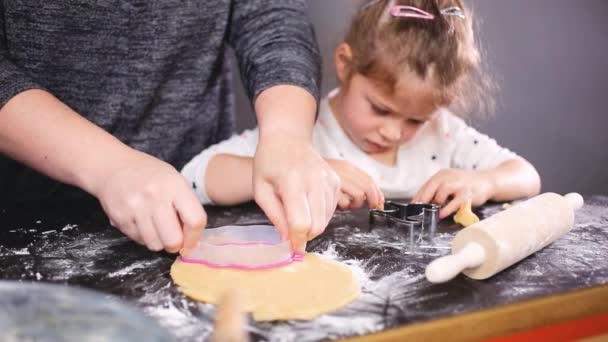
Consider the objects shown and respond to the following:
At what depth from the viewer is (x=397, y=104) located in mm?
1218

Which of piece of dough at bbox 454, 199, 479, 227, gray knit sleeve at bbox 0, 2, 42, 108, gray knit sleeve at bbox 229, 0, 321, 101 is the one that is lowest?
piece of dough at bbox 454, 199, 479, 227

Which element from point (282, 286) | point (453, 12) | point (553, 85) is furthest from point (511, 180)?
point (553, 85)

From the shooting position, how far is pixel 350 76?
4.24 feet

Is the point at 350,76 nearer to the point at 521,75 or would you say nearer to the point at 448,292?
the point at 448,292

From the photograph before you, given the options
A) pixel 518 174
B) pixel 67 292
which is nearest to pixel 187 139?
pixel 518 174

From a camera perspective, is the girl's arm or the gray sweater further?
the girl's arm

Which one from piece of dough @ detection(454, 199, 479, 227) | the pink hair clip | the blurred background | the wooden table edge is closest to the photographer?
the wooden table edge

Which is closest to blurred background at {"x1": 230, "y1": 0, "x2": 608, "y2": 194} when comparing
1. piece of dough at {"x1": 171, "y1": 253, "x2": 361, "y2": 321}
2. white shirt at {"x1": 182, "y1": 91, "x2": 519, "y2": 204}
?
white shirt at {"x1": 182, "y1": 91, "x2": 519, "y2": 204}

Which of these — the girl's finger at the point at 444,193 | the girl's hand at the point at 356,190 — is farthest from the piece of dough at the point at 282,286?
the girl's finger at the point at 444,193

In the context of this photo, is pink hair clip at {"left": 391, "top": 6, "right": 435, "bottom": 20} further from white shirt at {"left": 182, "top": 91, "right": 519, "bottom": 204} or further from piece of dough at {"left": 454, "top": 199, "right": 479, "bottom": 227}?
piece of dough at {"left": 454, "top": 199, "right": 479, "bottom": 227}

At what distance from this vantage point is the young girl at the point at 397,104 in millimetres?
1133

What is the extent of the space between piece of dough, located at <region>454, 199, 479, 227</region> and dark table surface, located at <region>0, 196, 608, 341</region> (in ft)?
0.10

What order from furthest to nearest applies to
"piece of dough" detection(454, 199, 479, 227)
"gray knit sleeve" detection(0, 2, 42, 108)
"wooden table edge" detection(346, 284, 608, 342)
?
"piece of dough" detection(454, 199, 479, 227), "gray knit sleeve" detection(0, 2, 42, 108), "wooden table edge" detection(346, 284, 608, 342)

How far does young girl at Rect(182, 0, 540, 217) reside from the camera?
1.13 m
